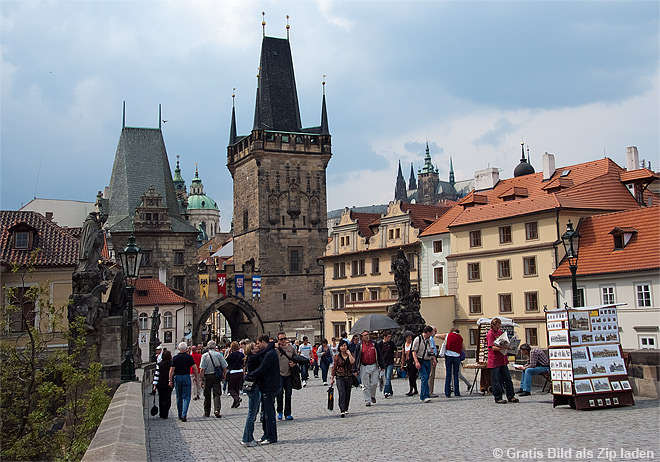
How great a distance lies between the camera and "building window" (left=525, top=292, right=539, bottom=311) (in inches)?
1358

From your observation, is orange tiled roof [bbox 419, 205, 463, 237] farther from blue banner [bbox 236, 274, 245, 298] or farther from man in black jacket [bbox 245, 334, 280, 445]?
man in black jacket [bbox 245, 334, 280, 445]

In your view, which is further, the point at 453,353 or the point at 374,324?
the point at 374,324

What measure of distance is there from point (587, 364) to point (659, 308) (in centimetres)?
1868

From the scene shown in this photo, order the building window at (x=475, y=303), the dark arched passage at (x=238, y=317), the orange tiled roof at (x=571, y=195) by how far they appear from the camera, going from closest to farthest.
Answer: the orange tiled roof at (x=571, y=195) → the building window at (x=475, y=303) → the dark arched passage at (x=238, y=317)

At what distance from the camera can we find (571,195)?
1380 inches

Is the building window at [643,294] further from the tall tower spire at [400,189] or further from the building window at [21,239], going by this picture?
the tall tower spire at [400,189]

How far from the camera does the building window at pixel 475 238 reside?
38125 millimetres

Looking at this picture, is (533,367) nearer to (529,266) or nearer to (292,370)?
(292,370)

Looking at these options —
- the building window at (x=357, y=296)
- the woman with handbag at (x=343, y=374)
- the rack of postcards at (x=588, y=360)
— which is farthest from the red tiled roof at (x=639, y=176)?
the woman with handbag at (x=343, y=374)

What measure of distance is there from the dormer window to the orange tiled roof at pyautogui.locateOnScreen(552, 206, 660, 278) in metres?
0.15

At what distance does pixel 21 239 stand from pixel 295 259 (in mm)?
34358

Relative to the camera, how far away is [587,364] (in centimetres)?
1142

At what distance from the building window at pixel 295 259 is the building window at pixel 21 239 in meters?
33.6

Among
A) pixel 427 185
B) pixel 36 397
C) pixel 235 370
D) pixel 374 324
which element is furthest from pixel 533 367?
pixel 427 185
